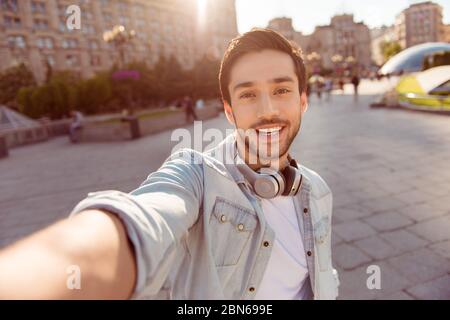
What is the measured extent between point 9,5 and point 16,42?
4317mm

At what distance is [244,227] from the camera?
3.99 ft

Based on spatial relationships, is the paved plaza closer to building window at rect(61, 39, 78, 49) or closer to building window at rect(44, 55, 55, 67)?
building window at rect(44, 55, 55, 67)

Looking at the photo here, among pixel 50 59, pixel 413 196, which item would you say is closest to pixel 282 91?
pixel 413 196

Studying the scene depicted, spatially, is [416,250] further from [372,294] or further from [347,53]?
[347,53]

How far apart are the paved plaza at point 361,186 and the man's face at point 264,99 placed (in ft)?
5.86

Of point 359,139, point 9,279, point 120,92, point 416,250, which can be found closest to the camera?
point 9,279

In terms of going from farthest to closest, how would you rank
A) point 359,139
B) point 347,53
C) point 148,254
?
point 347,53 < point 359,139 < point 148,254

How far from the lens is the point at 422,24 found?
96.4 metres

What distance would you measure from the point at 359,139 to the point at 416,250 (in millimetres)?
5778

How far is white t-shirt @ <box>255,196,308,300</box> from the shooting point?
4.20 ft

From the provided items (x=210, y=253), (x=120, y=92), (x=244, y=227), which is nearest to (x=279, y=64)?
(x=244, y=227)

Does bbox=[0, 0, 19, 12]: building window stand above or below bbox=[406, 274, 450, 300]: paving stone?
above

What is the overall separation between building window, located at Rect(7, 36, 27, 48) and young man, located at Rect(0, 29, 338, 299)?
4610 cm

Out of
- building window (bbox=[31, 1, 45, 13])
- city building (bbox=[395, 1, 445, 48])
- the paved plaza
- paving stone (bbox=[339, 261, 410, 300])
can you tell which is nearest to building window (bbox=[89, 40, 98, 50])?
building window (bbox=[31, 1, 45, 13])
